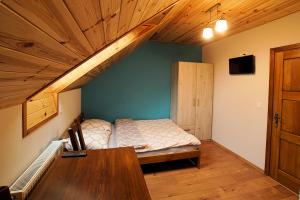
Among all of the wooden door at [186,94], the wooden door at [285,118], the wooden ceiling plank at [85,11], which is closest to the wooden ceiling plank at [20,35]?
the wooden ceiling plank at [85,11]

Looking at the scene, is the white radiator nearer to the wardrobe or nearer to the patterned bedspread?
the patterned bedspread

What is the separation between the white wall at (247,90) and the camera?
2682 millimetres

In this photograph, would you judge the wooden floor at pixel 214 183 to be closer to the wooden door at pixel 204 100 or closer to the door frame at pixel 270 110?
the door frame at pixel 270 110

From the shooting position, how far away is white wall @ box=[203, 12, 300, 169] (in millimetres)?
2682

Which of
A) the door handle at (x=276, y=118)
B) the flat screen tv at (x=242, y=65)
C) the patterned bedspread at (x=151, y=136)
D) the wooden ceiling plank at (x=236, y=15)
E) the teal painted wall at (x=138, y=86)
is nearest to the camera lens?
the wooden ceiling plank at (x=236, y=15)

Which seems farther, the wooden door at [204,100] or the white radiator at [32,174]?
the wooden door at [204,100]

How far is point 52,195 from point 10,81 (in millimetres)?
720

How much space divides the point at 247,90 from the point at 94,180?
10.1 feet

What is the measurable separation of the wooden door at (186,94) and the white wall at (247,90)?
56cm

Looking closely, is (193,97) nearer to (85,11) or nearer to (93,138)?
(93,138)

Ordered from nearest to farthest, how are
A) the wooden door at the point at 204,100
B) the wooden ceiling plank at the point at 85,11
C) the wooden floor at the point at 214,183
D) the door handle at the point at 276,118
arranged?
1. the wooden ceiling plank at the point at 85,11
2. the wooden floor at the point at 214,183
3. the door handle at the point at 276,118
4. the wooden door at the point at 204,100

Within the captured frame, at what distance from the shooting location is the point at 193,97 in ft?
13.7

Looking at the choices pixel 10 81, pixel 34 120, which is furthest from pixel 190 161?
pixel 10 81

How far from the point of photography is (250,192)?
2.38m
